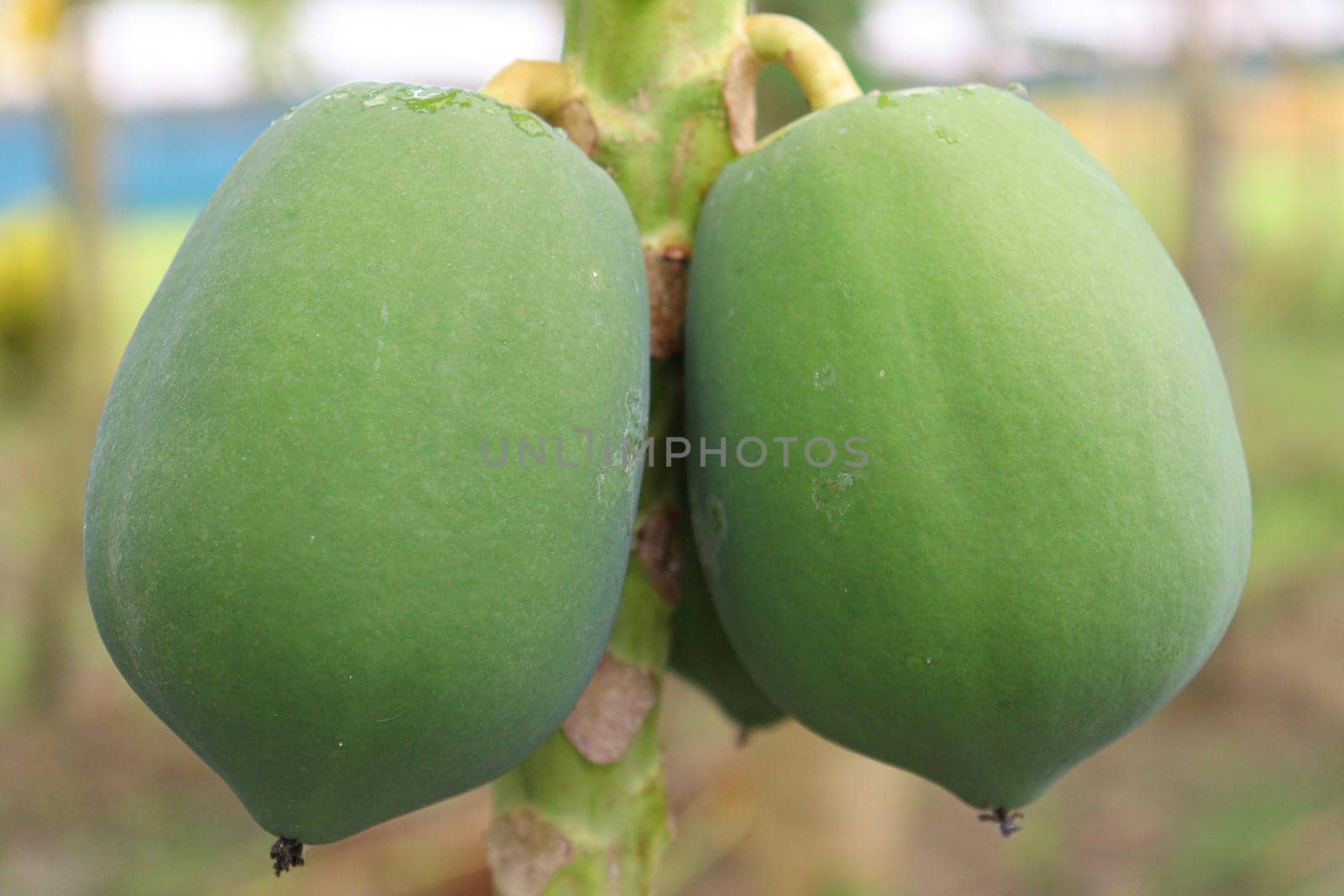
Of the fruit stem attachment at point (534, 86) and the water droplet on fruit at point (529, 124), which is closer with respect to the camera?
the water droplet on fruit at point (529, 124)

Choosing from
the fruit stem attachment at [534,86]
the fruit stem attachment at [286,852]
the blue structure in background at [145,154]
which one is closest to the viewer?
the fruit stem attachment at [286,852]

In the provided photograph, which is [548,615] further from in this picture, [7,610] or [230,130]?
[230,130]

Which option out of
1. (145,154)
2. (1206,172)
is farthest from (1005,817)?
(145,154)

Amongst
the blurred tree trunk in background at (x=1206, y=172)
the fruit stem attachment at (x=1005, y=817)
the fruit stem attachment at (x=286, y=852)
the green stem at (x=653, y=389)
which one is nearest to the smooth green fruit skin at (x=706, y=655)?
the green stem at (x=653, y=389)

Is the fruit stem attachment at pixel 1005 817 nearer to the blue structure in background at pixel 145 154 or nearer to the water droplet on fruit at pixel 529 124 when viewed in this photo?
the water droplet on fruit at pixel 529 124

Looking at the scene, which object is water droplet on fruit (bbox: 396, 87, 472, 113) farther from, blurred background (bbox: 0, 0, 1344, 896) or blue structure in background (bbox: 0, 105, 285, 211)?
blue structure in background (bbox: 0, 105, 285, 211)
